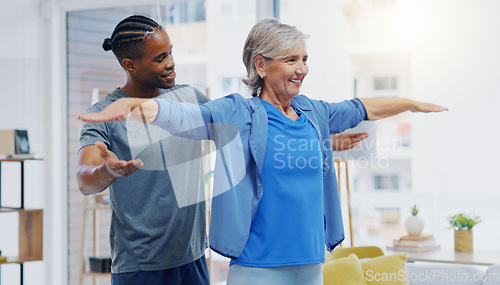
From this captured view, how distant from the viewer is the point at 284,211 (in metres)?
1.48

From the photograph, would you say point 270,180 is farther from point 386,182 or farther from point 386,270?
point 386,182

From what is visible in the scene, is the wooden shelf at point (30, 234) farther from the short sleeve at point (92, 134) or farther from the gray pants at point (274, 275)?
the gray pants at point (274, 275)

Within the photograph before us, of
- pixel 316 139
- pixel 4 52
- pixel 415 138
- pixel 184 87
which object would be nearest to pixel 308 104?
Result: pixel 316 139

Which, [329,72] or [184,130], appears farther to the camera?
[329,72]

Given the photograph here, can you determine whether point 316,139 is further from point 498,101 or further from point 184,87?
point 498,101

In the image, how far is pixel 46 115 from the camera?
4.34 metres

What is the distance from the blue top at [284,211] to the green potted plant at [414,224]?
6.52ft

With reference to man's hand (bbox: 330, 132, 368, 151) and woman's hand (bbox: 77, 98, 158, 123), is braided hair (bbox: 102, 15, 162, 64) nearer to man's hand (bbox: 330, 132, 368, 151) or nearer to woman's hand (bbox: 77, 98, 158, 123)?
woman's hand (bbox: 77, 98, 158, 123)

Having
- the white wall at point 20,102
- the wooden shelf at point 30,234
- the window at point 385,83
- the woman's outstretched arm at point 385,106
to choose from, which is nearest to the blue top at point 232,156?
the woman's outstretched arm at point 385,106

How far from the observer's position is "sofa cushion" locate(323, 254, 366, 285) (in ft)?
8.72

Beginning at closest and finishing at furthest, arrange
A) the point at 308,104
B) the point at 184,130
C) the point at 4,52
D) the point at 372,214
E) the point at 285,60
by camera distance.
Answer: the point at 184,130 < the point at 285,60 < the point at 308,104 < the point at 372,214 < the point at 4,52

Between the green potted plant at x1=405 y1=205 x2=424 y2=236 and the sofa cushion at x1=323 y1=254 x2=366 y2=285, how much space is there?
0.77m

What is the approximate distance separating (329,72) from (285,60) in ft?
6.90

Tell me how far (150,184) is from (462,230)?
2.19 m
